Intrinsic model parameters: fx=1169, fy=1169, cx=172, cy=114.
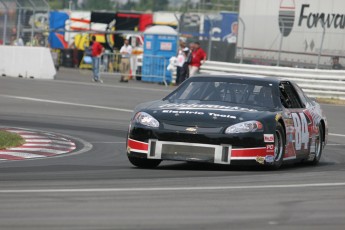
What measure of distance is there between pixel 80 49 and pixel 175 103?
139 ft

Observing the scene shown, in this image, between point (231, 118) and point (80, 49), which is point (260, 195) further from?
point (80, 49)

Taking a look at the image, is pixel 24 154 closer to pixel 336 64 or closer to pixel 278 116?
pixel 278 116

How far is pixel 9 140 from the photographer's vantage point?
1623 centimetres

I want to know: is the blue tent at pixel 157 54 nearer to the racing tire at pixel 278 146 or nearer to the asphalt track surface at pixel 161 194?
the asphalt track surface at pixel 161 194

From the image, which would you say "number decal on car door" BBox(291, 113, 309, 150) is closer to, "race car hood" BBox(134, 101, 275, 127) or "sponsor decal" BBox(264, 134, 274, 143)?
"race car hood" BBox(134, 101, 275, 127)

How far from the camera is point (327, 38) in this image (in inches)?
1467

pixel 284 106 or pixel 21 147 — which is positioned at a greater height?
pixel 284 106

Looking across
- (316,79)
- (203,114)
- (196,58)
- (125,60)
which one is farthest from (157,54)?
(203,114)

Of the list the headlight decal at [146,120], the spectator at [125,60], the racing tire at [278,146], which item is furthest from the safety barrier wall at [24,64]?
the racing tire at [278,146]

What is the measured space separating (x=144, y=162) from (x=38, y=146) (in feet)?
10.8

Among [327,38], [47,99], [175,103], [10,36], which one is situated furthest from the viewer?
[10,36]

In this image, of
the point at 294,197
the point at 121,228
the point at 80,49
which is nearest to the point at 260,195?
the point at 294,197

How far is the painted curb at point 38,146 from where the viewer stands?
14.9 metres

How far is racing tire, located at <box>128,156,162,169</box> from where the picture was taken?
13227 millimetres
